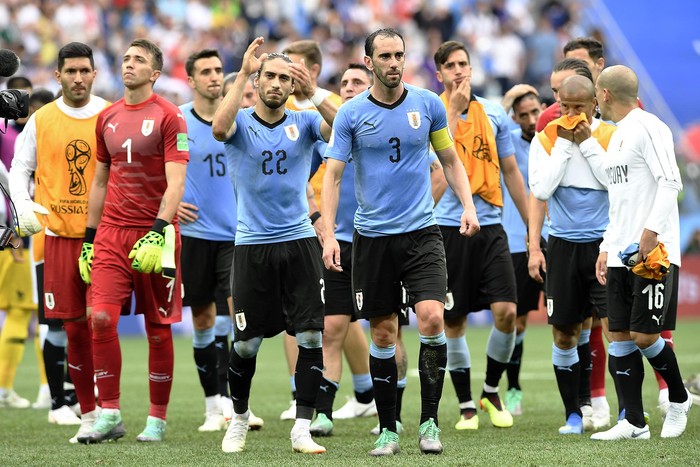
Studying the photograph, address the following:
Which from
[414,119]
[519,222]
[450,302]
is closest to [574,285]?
[450,302]

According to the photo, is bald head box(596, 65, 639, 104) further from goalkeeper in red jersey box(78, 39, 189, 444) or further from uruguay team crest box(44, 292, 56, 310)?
uruguay team crest box(44, 292, 56, 310)

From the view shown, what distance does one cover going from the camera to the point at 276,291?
8.02 meters

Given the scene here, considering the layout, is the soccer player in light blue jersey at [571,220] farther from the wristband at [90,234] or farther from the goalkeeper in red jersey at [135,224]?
the wristband at [90,234]

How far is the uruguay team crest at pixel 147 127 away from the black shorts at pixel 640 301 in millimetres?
3289

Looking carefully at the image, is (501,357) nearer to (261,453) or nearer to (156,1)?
(261,453)

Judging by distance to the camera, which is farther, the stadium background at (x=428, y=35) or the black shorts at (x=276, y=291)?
the stadium background at (x=428, y=35)

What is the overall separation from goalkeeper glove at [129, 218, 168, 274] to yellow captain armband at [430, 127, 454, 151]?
1933mm

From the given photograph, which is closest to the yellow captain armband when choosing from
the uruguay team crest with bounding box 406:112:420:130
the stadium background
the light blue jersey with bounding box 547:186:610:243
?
the uruguay team crest with bounding box 406:112:420:130

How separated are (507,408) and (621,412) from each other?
1.94 m

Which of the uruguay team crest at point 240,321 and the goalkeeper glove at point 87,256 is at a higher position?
the goalkeeper glove at point 87,256

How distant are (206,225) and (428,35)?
1713 centimetres

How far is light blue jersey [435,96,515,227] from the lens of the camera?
378 inches

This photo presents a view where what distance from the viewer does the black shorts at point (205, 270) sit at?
32.1 ft

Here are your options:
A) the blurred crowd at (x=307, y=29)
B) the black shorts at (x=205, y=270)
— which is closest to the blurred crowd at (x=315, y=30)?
the blurred crowd at (x=307, y=29)
